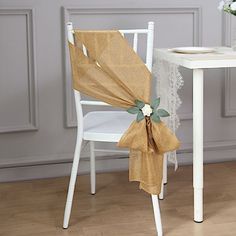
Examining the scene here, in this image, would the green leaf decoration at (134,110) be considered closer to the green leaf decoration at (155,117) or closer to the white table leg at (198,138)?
the green leaf decoration at (155,117)

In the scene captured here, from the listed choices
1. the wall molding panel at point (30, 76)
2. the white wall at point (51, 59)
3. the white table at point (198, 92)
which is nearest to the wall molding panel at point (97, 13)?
the white wall at point (51, 59)

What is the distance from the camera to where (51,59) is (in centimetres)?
290

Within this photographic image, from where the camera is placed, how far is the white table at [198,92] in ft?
7.17

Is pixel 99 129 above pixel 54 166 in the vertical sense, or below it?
above

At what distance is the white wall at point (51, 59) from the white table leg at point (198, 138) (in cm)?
88

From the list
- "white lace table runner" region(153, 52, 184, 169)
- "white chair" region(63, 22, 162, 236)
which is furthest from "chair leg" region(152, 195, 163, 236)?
"white lace table runner" region(153, 52, 184, 169)

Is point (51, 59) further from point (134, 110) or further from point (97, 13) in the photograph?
point (134, 110)

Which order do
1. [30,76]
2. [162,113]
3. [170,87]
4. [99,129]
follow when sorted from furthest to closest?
[30,76] < [170,87] < [99,129] < [162,113]

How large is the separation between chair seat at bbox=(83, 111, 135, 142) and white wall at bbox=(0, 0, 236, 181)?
1.65 feet

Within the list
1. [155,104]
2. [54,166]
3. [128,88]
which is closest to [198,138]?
A: [155,104]

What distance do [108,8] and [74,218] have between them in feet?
3.90

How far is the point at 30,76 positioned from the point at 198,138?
107 centimetres

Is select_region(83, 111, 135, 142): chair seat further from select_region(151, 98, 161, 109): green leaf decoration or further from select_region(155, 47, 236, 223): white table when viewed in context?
select_region(155, 47, 236, 223): white table

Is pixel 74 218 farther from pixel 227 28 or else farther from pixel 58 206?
pixel 227 28
